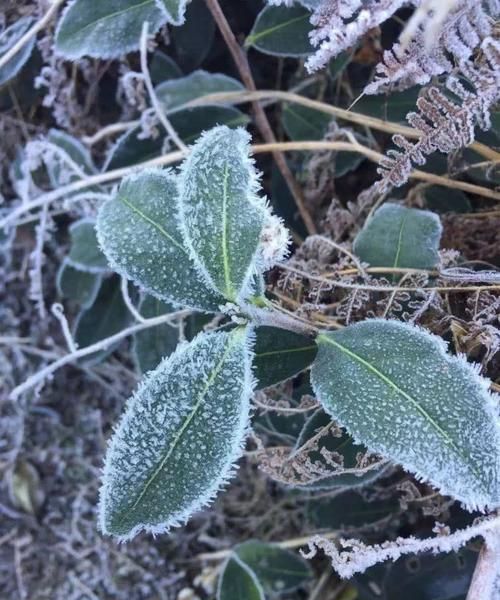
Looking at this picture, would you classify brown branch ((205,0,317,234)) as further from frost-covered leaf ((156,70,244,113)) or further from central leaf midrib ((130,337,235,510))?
central leaf midrib ((130,337,235,510))

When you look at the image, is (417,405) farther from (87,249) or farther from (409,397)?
(87,249)

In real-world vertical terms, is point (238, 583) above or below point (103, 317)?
below

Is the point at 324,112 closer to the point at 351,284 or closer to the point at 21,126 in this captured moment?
the point at 351,284

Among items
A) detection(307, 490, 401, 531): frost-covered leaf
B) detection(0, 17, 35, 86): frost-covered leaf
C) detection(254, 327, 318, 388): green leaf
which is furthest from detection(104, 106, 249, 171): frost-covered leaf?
detection(307, 490, 401, 531): frost-covered leaf

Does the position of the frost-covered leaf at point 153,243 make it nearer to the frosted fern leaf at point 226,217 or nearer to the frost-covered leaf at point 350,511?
the frosted fern leaf at point 226,217

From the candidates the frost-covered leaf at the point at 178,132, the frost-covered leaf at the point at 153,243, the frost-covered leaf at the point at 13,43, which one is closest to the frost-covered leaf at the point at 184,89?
the frost-covered leaf at the point at 178,132

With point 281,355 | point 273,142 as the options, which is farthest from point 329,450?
point 273,142

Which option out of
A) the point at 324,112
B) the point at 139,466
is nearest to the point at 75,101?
the point at 324,112
